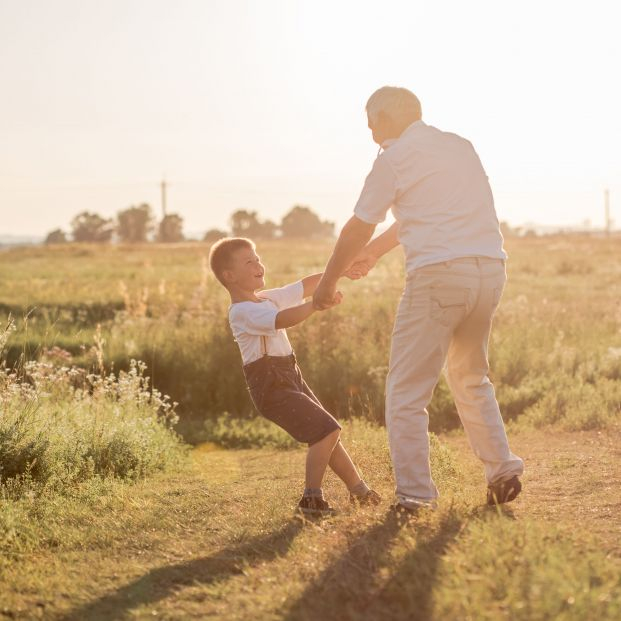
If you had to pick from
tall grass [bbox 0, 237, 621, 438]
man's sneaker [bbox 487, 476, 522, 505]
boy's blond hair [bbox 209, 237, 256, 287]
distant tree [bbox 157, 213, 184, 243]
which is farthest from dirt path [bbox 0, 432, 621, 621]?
distant tree [bbox 157, 213, 184, 243]

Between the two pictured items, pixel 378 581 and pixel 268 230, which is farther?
pixel 268 230

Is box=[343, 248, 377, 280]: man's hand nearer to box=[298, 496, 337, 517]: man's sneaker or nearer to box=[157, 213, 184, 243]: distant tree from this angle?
box=[298, 496, 337, 517]: man's sneaker

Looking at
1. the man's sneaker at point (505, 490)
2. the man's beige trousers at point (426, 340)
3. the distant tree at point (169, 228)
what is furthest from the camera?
the distant tree at point (169, 228)

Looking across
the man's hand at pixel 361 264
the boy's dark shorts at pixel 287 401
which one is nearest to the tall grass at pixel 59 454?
the boy's dark shorts at pixel 287 401

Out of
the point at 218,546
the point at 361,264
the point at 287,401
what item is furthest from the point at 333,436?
the point at 361,264

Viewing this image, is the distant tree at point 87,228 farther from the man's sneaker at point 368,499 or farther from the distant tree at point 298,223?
the man's sneaker at point 368,499

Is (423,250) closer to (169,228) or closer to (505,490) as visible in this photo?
(505,490)

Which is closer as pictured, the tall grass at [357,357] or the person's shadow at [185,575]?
the person's shadow at [185,575]

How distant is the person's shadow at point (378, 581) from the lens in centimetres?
356

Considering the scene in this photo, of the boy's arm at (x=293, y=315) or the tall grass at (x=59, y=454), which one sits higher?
the boy's arm at (x=293, y=315)

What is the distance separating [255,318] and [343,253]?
25.3 inches

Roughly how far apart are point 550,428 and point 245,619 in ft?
18.6

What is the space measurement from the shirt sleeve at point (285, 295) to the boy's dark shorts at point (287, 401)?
1.08 ft

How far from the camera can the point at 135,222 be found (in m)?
116
